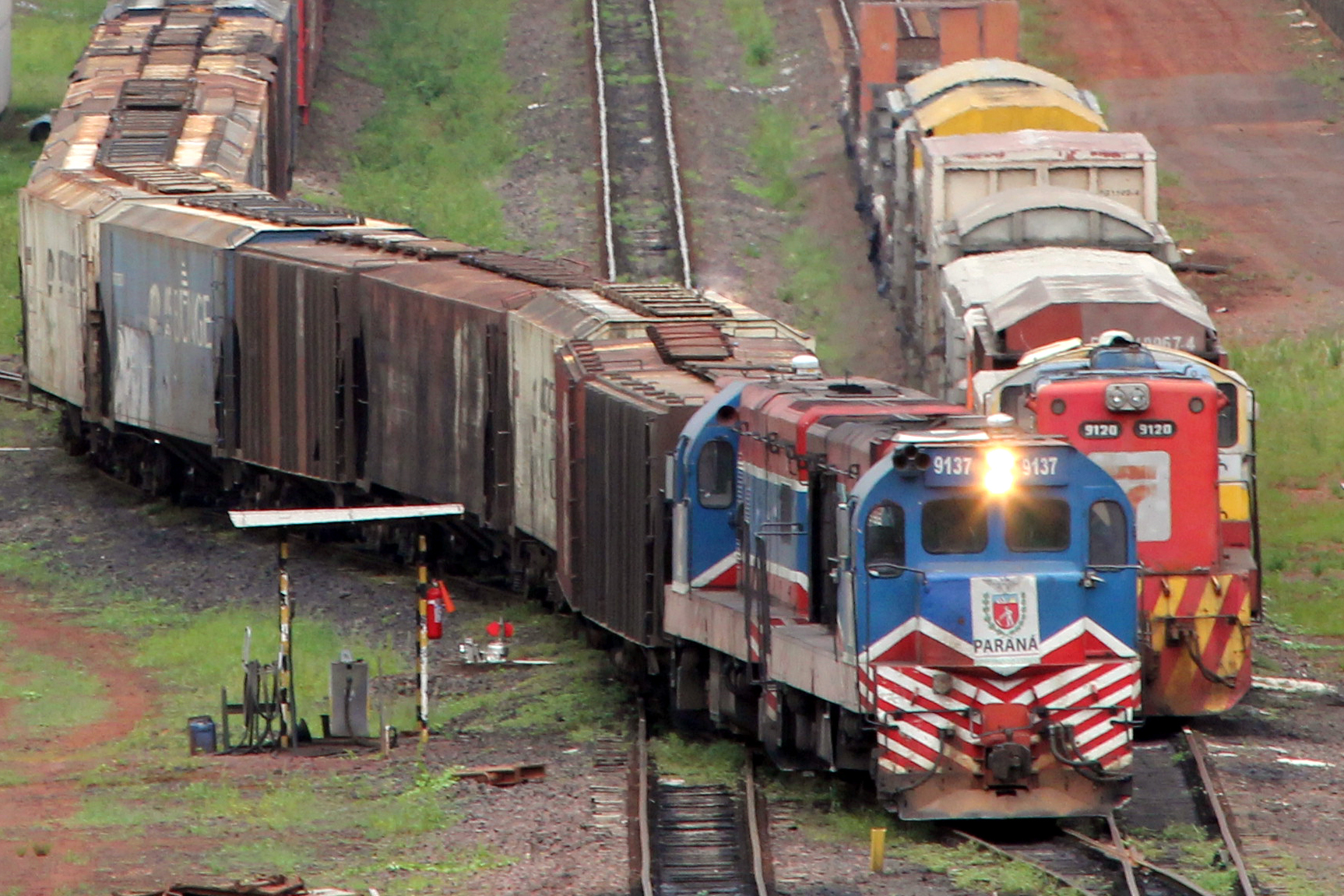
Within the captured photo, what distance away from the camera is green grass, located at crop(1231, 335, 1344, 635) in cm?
2411

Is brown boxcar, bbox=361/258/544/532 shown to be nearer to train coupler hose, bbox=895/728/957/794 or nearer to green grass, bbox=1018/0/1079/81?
train coupler hose, bbox=895/728/957/794

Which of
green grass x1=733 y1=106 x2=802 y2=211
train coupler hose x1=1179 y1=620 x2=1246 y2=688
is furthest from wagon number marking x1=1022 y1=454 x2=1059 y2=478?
green grass x1=733 y1=106 x2=802 y2=211

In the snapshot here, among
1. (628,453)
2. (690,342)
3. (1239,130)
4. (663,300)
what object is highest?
(1239,130)

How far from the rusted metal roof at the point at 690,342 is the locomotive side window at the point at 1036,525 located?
17.8ft

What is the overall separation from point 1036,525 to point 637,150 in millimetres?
28764

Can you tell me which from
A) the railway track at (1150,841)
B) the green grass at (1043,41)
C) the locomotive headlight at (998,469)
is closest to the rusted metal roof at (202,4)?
the green grass at (1043,41)

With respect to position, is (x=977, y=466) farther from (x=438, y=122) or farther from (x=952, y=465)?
(x=438, y=122)

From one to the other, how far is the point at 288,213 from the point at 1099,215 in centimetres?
983

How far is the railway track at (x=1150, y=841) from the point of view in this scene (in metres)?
14.1

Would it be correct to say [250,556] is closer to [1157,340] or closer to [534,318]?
[534,318]

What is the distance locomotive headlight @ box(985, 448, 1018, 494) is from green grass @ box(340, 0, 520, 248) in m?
25.1

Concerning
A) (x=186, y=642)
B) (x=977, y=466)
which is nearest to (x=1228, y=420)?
(x=977, y=466)

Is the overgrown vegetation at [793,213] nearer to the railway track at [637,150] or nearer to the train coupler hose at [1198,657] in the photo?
the railway track at [637,150]

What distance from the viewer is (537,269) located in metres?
24.9
